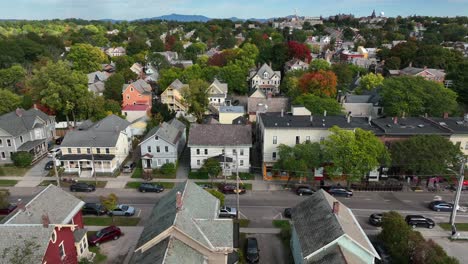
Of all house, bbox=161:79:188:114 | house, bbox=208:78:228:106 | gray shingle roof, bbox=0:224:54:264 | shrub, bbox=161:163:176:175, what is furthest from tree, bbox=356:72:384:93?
gray shingle roof, bbox=0:224:54:264

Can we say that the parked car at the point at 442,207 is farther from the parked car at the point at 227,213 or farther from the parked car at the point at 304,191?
the parked car at the point at 227,213

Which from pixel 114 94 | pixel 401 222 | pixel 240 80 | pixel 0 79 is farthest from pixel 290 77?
pixel 0 79

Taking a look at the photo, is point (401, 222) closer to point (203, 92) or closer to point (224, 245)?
point (224, 245)

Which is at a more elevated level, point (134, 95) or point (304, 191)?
point (134, 95)

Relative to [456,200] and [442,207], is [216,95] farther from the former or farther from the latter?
[456,200]

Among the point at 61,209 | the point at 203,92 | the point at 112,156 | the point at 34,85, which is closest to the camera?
the point at 61,209

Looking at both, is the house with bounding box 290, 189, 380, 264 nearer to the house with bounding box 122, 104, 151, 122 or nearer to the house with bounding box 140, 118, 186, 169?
the house with bounding box 140, 118, 186, 169

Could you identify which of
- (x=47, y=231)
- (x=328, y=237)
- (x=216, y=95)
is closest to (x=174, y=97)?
(x=216, y=95)
